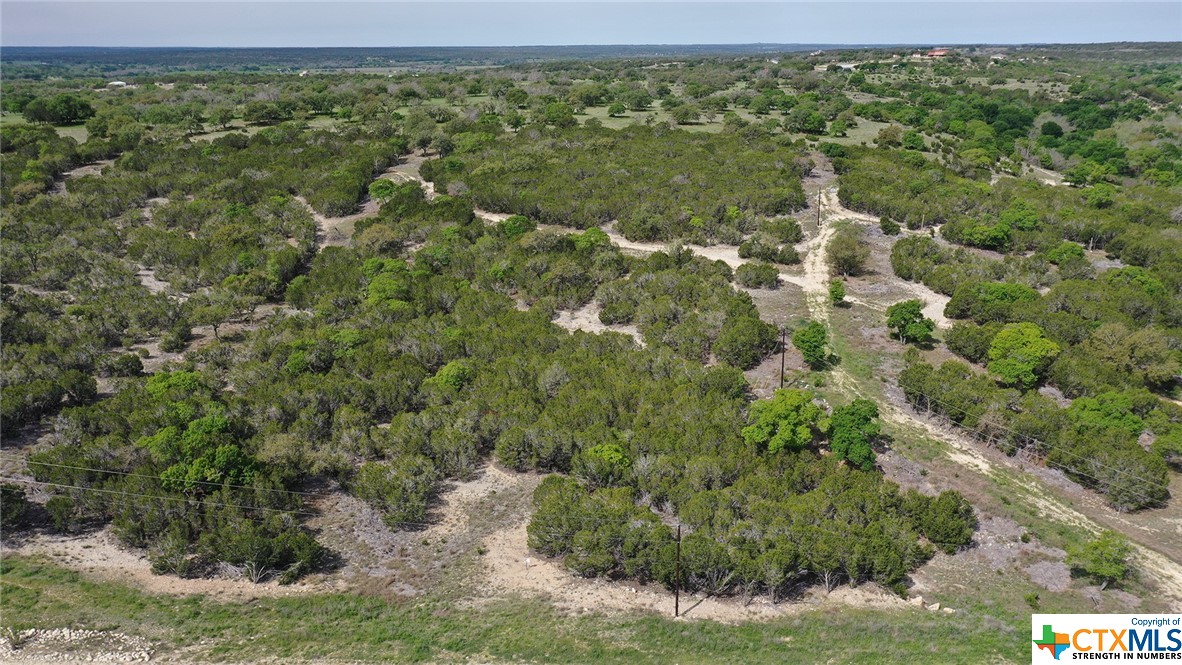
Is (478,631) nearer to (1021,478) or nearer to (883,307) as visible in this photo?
(1021,478)

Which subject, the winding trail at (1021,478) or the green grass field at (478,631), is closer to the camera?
the green grass field at (478,631)

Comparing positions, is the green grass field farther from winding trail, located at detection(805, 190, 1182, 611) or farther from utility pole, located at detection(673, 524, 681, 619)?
winding trail, located at detection(805, 190, 1182, 611)

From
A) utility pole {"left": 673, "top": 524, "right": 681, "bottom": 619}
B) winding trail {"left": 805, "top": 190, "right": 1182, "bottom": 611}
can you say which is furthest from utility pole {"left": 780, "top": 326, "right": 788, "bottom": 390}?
utility pole {"left": 673, "top": 524, "right": 681, "bottom": 619}

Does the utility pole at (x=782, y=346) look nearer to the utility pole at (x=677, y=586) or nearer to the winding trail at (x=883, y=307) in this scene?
the winding trail at (x=883, y=307)

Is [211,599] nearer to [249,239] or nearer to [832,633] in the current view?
[832,633]

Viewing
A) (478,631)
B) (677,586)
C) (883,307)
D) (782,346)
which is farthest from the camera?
(883,307)

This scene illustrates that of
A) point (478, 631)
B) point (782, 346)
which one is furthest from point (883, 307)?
point (478, 631)

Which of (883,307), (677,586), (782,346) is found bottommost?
(677,586)

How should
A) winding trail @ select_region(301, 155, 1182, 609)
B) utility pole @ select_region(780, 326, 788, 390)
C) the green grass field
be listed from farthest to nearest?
utility pole @ select_region(780, 326, 788, 390)
winding trail @ select_region(301, 155, 1182, 609)
the green grass field

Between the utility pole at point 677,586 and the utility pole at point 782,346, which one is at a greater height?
the utility pole at point 782,346

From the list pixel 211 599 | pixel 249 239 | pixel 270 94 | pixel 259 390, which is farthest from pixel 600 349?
pixel 270 94

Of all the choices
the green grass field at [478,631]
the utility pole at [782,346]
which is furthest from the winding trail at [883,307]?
the green grass field at [478,631]
